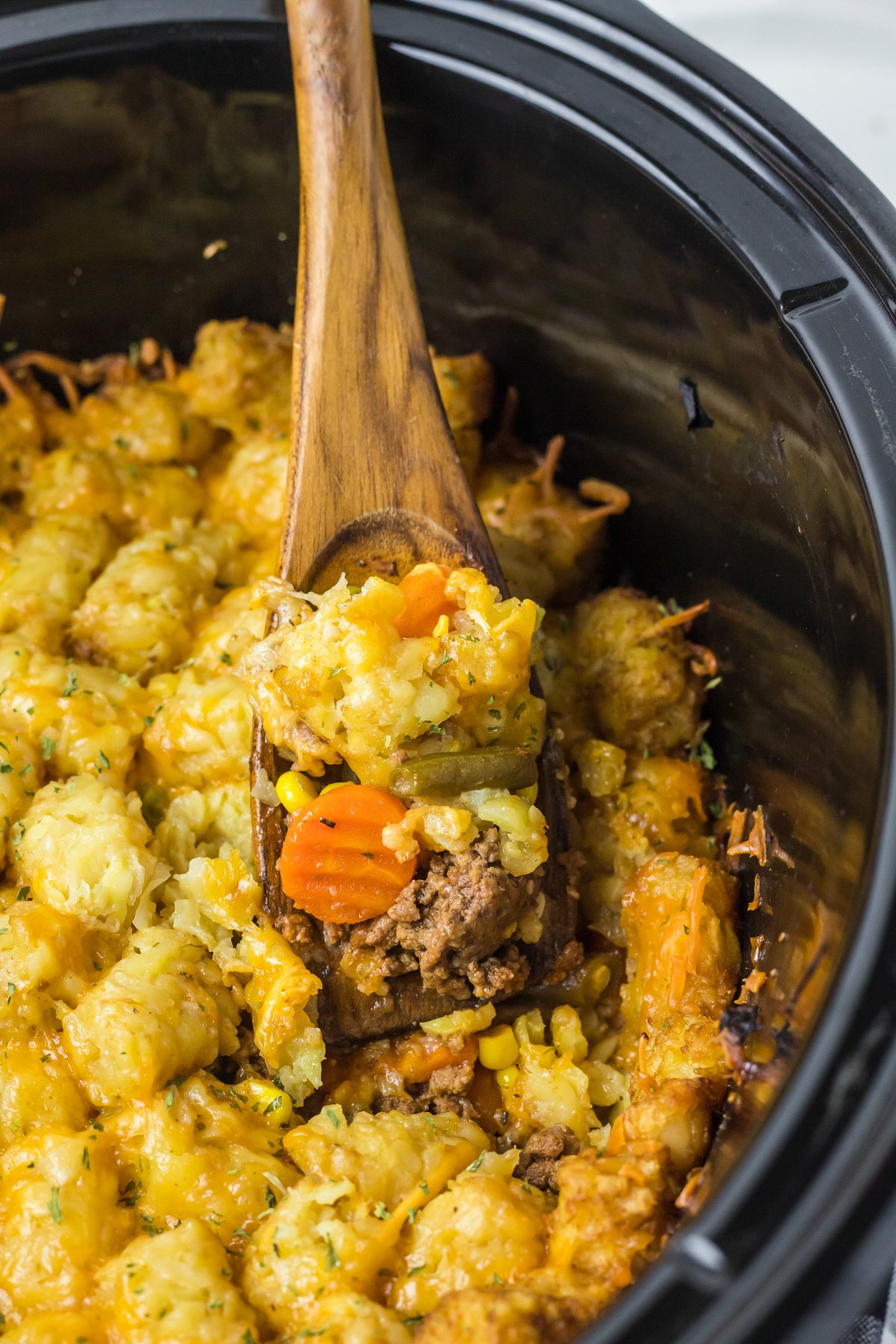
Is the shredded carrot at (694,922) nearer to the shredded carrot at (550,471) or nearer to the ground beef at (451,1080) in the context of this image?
the ground beef at (451,1080)

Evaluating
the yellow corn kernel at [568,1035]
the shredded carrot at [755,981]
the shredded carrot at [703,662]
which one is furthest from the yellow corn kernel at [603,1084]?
the shredded carrot at [703,662]

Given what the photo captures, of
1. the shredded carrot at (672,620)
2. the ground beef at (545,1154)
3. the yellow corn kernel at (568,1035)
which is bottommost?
the ground beef at (545,1154)

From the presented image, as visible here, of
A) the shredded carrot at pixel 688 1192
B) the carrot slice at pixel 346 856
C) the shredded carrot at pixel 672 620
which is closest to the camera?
the shredded carrot at pixel 688 1192

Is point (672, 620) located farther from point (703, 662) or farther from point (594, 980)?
point (594, 980)

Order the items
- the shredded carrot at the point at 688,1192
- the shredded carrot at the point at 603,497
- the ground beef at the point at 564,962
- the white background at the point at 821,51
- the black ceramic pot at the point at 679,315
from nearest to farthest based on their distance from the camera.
A: the black ceramic pot at the point at 679,315
the shredded carrot at the point at 688,1192
the ground beef at the point at 564,962
the shredded carrot at the point at 603,497
the white background at the point at 821,51

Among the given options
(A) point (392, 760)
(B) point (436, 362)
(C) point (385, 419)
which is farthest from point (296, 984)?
(B) point (436, 362)

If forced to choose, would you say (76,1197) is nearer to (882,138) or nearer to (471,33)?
(471,33)

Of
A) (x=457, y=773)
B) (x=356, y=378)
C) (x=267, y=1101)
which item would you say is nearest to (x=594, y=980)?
(x=457, y=773)

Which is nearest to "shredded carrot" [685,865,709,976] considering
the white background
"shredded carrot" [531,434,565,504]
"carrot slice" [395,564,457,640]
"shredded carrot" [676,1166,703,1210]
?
"shredded carrot" [676,1166,703,1210]
